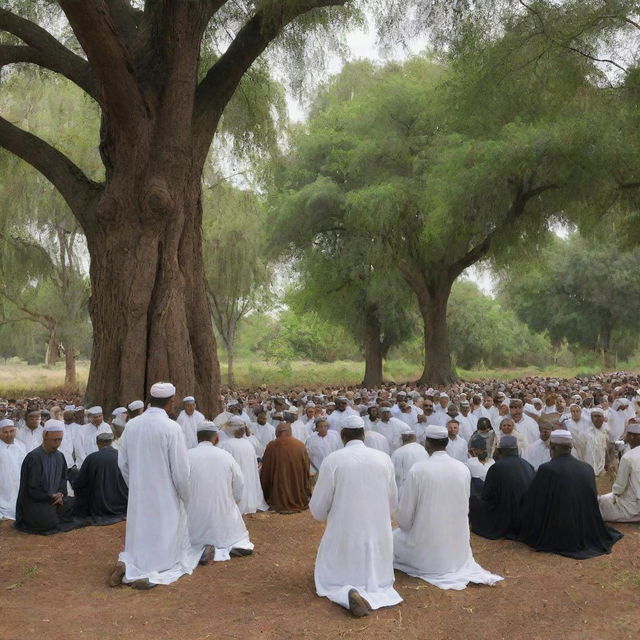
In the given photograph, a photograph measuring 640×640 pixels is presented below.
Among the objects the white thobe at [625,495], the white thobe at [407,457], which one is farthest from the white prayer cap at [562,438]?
the white thobe at [407,457]

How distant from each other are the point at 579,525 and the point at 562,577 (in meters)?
0.83

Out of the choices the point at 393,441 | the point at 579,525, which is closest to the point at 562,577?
the point at 579,525

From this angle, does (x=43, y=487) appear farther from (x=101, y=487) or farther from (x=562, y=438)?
(x=562, y=438)

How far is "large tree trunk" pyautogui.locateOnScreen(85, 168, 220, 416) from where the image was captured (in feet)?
36.3

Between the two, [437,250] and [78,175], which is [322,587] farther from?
[437,250]

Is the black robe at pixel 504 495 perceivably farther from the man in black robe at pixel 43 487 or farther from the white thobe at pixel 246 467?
the man in black robe at pixel 43 487

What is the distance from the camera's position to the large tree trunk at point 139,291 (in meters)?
11.1

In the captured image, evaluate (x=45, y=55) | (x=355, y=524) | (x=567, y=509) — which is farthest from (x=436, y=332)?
(x=355, y=524)

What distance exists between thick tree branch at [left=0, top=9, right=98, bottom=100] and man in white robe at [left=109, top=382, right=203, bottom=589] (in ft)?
24.0

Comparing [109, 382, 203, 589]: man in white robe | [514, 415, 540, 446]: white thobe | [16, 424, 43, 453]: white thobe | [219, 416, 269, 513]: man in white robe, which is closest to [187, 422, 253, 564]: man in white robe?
[109, 382, 203, 589]: man in white robe

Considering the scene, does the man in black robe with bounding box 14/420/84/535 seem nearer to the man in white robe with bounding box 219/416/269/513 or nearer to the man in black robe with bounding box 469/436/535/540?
the man in white robe with bounding box 219/416/269/513

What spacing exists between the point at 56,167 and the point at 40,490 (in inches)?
247

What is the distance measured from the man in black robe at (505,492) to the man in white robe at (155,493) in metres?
3.34

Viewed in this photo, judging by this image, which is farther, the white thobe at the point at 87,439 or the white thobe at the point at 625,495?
the white thobe at the point at 87,439
